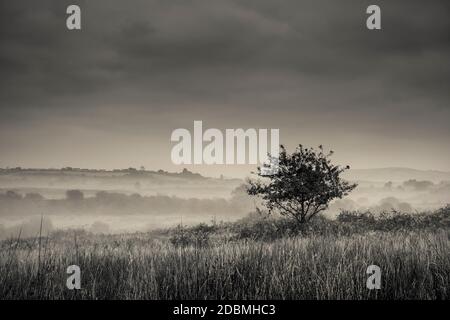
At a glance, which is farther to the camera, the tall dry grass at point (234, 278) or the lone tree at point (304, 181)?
the lone tree at point (304, 181)

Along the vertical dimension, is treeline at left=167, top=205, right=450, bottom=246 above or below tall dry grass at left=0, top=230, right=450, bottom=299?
below

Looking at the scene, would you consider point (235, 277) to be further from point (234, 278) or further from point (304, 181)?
point (304, 181)

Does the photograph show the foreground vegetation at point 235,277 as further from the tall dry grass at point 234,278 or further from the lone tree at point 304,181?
the lone tree at point 304,181

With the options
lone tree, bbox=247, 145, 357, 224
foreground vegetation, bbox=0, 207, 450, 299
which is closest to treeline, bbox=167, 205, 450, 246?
lone tree, bbox=247, 145, 357, 224

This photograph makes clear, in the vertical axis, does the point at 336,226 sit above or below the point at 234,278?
below

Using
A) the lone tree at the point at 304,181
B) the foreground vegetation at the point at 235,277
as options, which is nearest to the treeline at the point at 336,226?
the lone tree at the point at 304,181

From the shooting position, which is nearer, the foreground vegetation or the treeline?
the foreground vegetation

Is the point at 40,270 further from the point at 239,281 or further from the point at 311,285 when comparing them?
the point at 311,285

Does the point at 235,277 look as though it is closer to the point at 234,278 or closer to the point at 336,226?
the point at 234,278

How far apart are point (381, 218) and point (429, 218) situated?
2457mm

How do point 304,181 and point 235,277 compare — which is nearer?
point 235,277

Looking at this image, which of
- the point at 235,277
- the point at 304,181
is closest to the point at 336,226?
the point at 304,181

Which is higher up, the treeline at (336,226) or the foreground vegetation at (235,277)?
the foreground vegetation at (235,277)

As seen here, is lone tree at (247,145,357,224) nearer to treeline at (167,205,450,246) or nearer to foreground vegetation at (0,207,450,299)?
treeline at (167,205,450,246)
